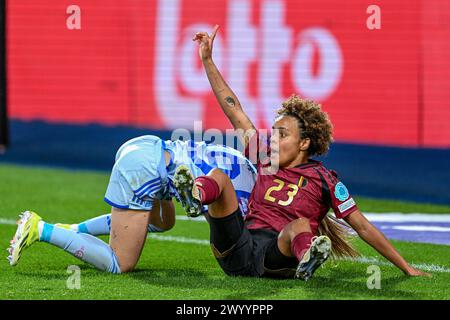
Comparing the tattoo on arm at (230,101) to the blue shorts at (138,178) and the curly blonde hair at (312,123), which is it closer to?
the curly blonde hair at (312,123)

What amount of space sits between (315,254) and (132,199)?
140 cm

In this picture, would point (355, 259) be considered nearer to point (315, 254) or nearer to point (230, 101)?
point (230, 101)

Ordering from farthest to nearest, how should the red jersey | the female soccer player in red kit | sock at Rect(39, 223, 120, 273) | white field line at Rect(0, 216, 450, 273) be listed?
white field line at Rect(0, 216, 450, 273)
sock at Rect(39, 223, 120, 273)
the red jersey
the female soccer player in red kit

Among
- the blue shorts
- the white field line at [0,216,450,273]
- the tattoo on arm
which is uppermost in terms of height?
the tattoo on arm

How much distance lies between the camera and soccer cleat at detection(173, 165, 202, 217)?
5.57 meters

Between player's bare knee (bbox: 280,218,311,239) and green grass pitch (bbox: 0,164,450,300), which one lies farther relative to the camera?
player's bare knee (bbox: 280,218,311,239)

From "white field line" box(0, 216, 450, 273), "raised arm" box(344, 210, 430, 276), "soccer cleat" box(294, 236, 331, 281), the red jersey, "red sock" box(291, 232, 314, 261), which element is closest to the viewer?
"soccer cleat" box(294, 236, 331, 281)

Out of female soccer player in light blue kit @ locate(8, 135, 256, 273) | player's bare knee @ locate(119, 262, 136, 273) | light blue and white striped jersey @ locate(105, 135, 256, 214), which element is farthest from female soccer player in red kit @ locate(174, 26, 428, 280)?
player's bare knee @ locate(119, 262, 136, 273)

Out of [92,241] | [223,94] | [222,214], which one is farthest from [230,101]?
[92,241]

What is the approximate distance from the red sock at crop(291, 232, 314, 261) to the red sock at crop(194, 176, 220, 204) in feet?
1.63

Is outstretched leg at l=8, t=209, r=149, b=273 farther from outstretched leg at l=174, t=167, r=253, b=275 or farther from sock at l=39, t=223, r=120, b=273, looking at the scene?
outstretched leg at l=174, t=167, r=253, b=275

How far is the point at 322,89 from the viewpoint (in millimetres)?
13617
